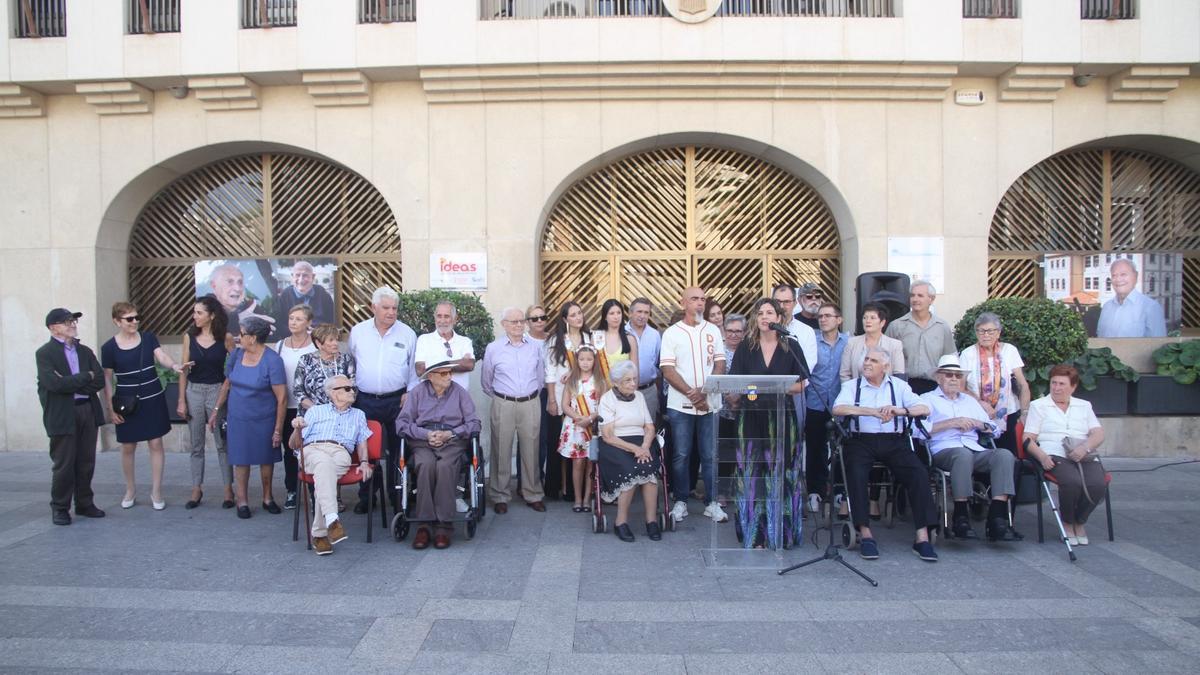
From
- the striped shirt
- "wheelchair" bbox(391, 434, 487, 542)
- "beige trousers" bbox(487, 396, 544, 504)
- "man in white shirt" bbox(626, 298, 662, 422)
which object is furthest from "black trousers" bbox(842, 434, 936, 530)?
the striped shirt

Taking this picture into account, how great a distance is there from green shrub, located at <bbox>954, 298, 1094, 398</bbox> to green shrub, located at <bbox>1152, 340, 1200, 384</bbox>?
2.39 m

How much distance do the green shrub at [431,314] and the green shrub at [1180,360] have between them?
8.22 metres

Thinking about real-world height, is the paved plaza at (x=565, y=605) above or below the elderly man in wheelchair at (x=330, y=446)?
below

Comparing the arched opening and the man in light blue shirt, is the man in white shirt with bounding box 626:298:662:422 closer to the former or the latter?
the arched opening

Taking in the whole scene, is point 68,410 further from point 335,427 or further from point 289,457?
point 335,427

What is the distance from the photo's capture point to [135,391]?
7113 mm

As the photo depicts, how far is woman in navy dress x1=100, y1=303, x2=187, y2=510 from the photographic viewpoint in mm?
7055

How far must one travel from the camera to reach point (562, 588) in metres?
5.05

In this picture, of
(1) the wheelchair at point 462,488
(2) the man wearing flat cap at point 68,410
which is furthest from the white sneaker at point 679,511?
(2) the man wearing flat cap at point 68,410

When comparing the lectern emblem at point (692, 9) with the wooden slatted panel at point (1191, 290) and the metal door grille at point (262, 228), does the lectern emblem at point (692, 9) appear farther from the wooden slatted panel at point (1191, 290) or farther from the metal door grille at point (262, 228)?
the wooden slatted panel at point (1191, 290)

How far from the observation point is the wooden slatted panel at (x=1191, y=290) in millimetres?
10477

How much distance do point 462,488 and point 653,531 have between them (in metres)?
1.55

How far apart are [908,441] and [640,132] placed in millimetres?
5408

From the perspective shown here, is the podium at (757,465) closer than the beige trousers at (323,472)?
Yes
